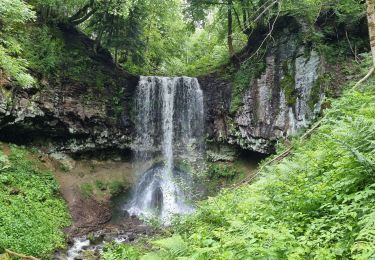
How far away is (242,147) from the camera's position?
1725cm

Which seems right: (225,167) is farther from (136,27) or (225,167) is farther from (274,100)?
(136,27)

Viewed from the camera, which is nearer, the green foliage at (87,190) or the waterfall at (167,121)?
the green foliage at (87,190)

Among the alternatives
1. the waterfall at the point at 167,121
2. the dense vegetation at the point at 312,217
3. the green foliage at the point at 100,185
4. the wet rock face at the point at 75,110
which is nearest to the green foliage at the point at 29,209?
the wet rock face at the point at 75,110

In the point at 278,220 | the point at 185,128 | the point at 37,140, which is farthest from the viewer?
Result: the point at 185,128

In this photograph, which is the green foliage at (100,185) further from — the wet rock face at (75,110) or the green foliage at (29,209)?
the green foliage at (29,209)

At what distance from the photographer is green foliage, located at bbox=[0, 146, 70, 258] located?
32.8 ft

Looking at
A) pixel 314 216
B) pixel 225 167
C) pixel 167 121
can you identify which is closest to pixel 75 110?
pixel 167 121

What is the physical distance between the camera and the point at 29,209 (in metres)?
11.7

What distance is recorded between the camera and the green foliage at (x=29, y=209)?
9992mm

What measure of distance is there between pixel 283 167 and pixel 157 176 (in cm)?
1246

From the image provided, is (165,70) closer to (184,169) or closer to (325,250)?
(184,169)

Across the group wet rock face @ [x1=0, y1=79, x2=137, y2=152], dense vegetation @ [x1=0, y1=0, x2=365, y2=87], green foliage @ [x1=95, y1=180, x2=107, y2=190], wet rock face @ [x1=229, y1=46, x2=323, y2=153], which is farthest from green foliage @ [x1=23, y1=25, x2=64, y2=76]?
wet rock face @ [x1=229, y1=46, x2=323, y2=153]

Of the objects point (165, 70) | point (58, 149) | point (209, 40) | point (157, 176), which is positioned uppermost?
point (209, 40)

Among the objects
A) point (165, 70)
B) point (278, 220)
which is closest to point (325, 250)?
point (278, 220)
